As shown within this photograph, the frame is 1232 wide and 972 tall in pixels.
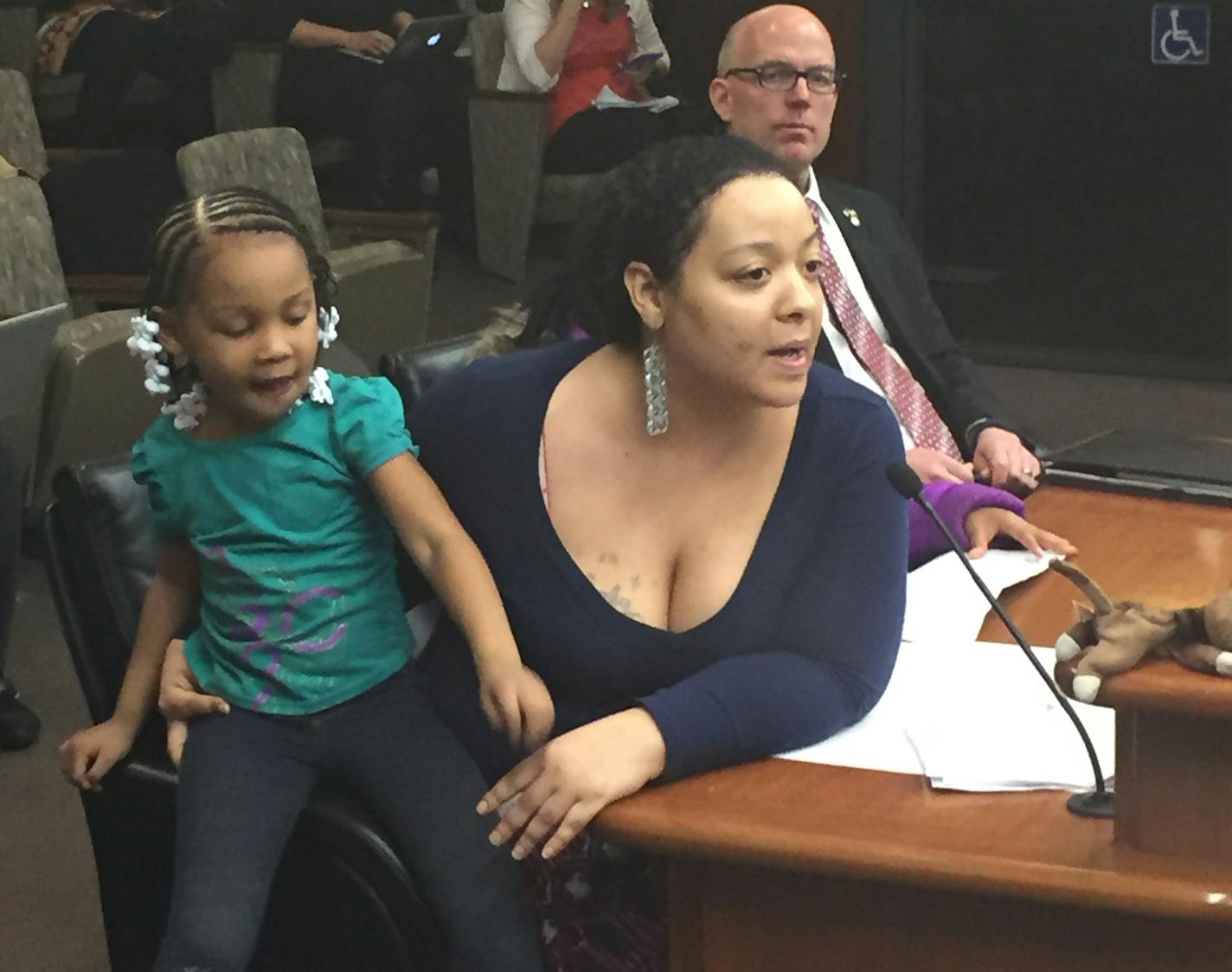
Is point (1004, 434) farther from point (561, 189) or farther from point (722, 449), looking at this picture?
point (561, 189)

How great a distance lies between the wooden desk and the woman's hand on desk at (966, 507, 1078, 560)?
1.84 feet

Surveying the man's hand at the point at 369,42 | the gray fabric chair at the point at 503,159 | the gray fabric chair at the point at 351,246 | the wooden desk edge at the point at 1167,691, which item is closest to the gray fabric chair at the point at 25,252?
the gray fabric chair at the point at 351,246

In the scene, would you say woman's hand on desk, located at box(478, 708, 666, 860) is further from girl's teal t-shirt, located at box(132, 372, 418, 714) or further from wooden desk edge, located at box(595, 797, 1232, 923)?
girl's teal t-shirt, located at box(132, 372, 418, 714)

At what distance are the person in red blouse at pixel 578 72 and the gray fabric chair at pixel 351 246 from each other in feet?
2.46

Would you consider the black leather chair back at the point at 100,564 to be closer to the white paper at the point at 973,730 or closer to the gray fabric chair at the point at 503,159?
the white paper at the point at 973,730

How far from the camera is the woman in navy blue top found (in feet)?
4.83

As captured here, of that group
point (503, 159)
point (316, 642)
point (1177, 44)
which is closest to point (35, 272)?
point (503, 159)

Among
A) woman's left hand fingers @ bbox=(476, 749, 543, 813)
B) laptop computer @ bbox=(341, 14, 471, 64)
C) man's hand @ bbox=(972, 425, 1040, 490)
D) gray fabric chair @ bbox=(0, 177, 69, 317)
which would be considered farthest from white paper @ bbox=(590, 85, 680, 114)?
woman's left hand fingers @ bbox=(476, 749, 543, 813)

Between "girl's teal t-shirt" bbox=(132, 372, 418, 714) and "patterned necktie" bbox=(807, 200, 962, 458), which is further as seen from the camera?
"patterned necktie" bbox=(807, 200, 962, 458)

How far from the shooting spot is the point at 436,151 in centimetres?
533

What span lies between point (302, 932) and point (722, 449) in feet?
1.91

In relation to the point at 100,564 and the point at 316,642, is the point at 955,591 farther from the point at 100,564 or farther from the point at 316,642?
the point at 100,564

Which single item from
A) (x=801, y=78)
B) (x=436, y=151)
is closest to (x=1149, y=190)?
(x=436, y=151)

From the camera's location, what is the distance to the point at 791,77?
2504 millimetres
